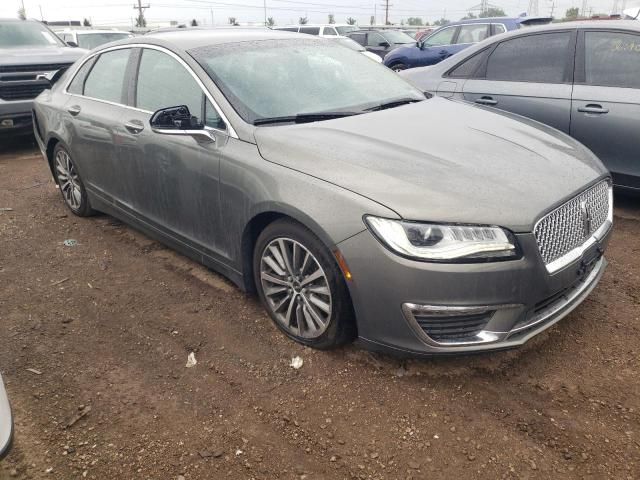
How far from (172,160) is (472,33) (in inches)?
432

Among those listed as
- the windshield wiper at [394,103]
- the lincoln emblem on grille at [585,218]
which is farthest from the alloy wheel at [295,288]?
the lincoln emblem on grille at [585,218]

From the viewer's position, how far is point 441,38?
13.2 meters

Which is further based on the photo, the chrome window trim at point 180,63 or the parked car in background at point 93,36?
the parked car in background at point 93,36

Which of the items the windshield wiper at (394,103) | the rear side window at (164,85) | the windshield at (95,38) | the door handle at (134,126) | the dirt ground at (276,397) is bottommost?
the dirt ground at (276,397)

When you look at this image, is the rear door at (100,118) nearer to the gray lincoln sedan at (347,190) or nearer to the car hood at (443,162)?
the gray lincoln sedan at (347,190)

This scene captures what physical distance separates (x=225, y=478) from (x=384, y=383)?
34.9 inches

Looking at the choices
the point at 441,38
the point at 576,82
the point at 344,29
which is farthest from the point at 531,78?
the point at 344,29

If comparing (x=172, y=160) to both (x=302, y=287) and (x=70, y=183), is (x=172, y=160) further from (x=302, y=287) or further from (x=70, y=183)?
(x=70, y=183)

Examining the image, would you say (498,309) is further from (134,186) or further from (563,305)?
(134,186)

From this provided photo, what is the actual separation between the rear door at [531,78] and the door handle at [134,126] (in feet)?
10.1

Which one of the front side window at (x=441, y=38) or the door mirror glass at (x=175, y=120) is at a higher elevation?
the front side window at (x=441, y=38)

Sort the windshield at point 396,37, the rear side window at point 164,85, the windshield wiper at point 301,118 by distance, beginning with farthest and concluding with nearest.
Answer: the windshield at point 396,37
the rear side window at point 164,85
the windshield wiper at point 301,118

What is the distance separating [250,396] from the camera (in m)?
2.61

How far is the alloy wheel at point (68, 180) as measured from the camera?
4820 millimetres
